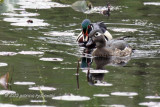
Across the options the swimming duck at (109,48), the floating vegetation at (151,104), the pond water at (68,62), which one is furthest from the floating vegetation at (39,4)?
the floating vegetation at (151,104)

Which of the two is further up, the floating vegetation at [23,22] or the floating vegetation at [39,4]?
the floating vegetation at [39,4]

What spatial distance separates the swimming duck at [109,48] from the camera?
38.1ft

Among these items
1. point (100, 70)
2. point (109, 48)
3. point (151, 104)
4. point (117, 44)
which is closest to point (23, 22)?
point (117, 44)

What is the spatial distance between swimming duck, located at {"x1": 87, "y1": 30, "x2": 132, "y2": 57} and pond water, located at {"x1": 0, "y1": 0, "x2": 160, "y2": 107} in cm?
23

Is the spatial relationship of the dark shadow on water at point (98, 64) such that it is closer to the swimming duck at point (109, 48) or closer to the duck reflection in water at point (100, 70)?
the duck reflection in water at point (100, 70)

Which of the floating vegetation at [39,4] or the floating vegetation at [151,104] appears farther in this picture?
the floating vegetation at [39,4]

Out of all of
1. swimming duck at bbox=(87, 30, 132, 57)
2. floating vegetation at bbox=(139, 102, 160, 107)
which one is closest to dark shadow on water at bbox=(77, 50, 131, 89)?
swimming duck at bbox=(87, 30, 132, 57)

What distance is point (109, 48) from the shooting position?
11828mm

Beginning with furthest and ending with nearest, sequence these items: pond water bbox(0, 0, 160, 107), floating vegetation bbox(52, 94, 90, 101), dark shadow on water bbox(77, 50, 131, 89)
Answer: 1. dark shadow on water bbox(77, 50, 131, 89)
2. pond water bbox(0, 0, 160, 107)
3. floating vegetation bbox(52, 94, 90, 101)

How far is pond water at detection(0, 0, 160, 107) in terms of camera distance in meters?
7.21

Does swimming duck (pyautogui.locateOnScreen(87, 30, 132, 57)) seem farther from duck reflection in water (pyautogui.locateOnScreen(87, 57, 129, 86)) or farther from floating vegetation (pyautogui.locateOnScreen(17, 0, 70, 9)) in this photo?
floating vegetation (pyautogui.locateOnScreen(17, 0, 70, 9))

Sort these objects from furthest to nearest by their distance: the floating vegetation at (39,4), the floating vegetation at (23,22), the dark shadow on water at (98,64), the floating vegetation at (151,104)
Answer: the floating vegetation at (39,4) < the floating vegetation at (23,22) < the dark shadow on water at (98,64) < the floating vegetation at (151,104)

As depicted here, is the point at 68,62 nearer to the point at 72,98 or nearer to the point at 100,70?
the point at 100,70

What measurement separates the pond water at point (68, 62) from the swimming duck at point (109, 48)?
0.76 feet
